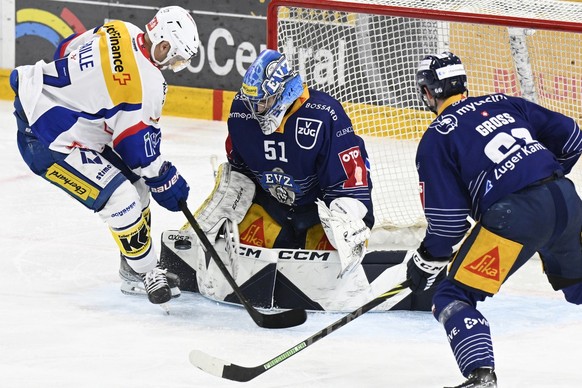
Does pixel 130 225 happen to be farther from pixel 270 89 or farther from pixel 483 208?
pixel 483 208

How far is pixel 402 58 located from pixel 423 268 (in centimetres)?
221

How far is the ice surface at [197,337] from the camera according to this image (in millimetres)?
3611

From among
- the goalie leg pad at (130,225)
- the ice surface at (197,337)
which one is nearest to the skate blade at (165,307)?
the ice surface at (197,337)

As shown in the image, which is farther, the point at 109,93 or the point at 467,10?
the point at 467,10

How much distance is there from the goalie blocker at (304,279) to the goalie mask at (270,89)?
0.47 m

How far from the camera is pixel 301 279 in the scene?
421 cm

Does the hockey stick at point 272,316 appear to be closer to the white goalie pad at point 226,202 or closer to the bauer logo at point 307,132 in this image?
the white goalie pad at point 226,202

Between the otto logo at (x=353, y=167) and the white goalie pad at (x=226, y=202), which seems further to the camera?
the white goalie pad at (x=226, y=202)

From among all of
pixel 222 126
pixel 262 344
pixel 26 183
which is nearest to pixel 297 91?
pixel 262 344

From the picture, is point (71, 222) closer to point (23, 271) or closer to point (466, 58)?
point (23, 271)

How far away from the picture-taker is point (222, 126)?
7250 mm

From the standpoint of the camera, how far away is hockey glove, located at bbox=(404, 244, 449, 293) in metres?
3.43

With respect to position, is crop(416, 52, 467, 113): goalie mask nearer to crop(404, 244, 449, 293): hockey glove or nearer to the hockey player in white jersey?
crop(404, 244, 449, 293): hockey glove

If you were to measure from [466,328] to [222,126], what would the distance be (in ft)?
13.8
